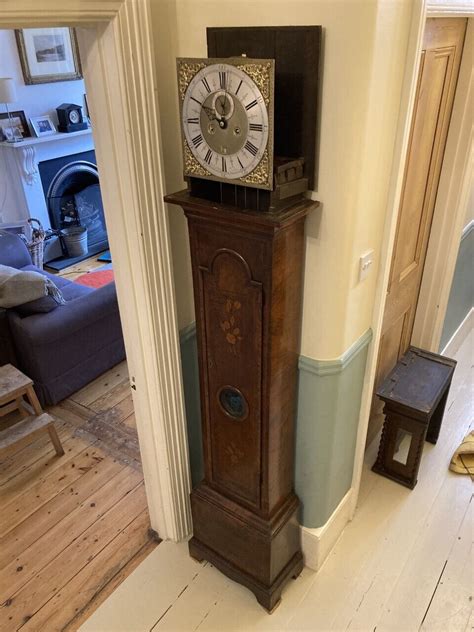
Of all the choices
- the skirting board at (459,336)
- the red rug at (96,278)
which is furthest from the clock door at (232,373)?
the red rug at (96,278)

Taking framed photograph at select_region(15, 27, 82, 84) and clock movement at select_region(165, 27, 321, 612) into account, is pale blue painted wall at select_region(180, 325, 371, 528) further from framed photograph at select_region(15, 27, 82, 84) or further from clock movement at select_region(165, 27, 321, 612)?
framed photograph at select_region(15, 27, 82, 84)

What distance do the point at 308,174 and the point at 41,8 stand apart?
0.73 metres

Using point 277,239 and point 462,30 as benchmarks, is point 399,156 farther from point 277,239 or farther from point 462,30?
point 462,30

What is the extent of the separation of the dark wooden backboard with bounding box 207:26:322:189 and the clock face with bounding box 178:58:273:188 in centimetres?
17

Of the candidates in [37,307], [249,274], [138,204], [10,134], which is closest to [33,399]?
[37,307]

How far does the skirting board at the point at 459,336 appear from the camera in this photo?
3.26 metres

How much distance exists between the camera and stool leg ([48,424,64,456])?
2.56m

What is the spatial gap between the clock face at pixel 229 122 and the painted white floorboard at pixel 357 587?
5.09ft

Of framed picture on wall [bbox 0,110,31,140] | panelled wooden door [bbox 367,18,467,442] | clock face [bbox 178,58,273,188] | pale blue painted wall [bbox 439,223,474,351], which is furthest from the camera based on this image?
framed picture on wall [bbox 0,110,31,140]

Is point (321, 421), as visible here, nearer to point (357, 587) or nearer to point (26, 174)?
point (357, 587)

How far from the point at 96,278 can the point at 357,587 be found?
355 centimetres

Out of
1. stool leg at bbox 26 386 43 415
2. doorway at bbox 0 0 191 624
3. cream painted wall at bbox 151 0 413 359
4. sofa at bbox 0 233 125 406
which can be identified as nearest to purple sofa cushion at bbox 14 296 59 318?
sofa at bbox 0 233 125 406

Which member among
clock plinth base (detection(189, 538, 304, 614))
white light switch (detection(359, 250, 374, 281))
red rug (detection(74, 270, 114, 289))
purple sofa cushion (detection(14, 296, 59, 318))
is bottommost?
red rug (detection(74, 270, 114, 289))

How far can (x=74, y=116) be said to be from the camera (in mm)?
4836
